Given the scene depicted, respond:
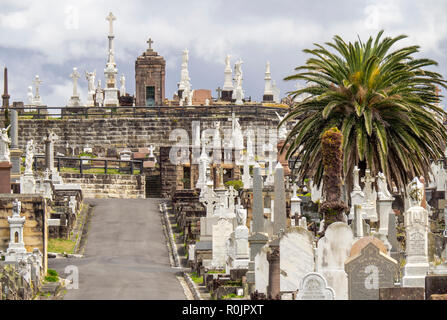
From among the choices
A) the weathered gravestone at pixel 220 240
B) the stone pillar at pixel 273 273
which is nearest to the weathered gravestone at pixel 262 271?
the stone pillar at pixel 273 273

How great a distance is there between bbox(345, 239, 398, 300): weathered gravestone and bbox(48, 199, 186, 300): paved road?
5.01m

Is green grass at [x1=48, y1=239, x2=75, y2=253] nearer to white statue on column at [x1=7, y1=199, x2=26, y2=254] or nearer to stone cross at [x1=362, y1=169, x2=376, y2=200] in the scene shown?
white statue on column at [x1=7, y1=199, x2=26, y2=254]

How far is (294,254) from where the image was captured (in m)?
23.7

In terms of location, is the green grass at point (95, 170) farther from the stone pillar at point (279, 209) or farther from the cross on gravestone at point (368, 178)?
the stone pillar at point (279, 209)

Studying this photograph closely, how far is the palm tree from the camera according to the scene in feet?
122

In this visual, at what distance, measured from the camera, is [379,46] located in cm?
3831

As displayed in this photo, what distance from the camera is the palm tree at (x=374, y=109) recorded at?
37.2 metres

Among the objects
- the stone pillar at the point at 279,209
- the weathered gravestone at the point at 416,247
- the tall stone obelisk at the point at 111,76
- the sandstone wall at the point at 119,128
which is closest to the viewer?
the weathered gravestone at the point at 416,247

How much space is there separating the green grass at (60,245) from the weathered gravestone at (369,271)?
14414 millimetres

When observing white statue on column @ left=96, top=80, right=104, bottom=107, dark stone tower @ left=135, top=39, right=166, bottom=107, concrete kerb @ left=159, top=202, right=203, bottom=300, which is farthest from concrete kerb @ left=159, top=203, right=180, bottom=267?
dark stone tower @ left=135, top=39, right=166, bottom=107

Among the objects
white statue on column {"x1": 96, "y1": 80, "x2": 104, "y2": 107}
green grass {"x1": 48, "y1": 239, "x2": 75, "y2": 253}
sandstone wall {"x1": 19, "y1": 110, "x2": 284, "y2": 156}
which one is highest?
white statue on column {"x1": 96, "y1": 80, "x2": 104, "y2": 107}

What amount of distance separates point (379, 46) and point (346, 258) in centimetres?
1689
